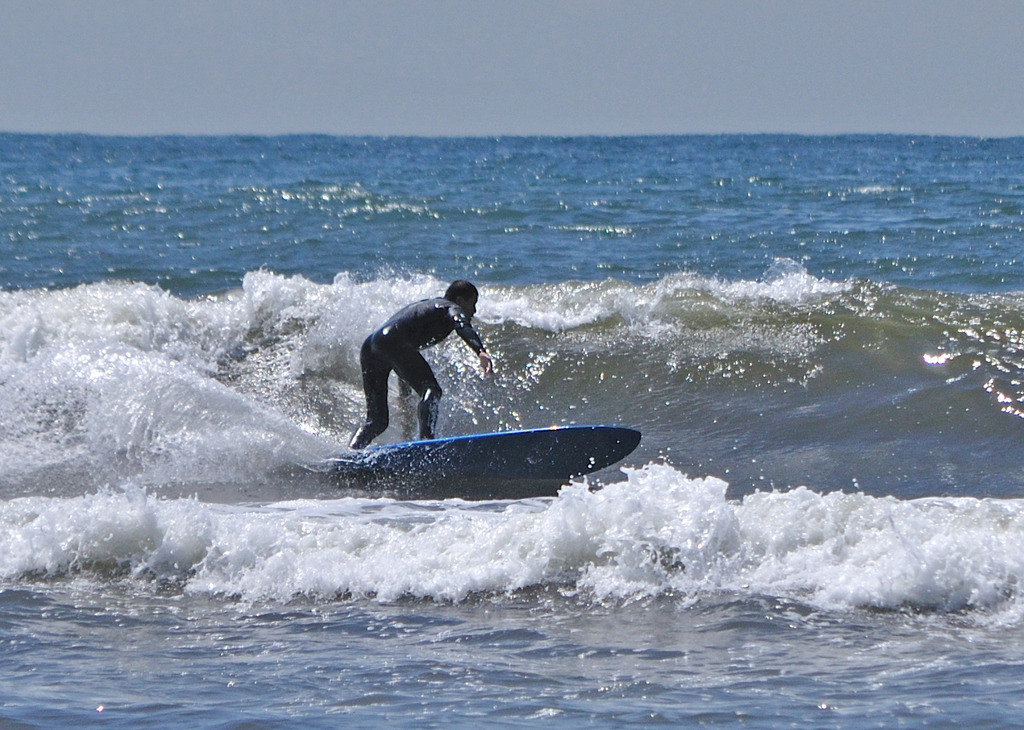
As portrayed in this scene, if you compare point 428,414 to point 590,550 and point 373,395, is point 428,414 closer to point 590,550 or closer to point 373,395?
point 373,395

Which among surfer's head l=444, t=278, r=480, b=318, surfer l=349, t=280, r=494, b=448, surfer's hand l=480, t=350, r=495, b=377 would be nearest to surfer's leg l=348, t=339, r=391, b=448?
surfer l=349, t=280, r=494, b=448

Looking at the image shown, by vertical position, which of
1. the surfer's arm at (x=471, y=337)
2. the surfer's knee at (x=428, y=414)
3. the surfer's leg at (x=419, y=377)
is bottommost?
the surfer's knee at (x=428, y=414)

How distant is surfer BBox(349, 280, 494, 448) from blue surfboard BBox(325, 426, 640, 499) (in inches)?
10.1

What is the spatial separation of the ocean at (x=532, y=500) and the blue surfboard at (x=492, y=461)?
215 millimetres

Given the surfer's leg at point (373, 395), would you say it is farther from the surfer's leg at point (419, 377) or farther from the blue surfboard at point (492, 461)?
the blue surfboard at point (492, 461)

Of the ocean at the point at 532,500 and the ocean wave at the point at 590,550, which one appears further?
the ocean wave at the point at 590,550

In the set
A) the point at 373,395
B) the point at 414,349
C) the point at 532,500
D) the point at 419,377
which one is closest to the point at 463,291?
the point at 414,349

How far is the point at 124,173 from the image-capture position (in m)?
25.6

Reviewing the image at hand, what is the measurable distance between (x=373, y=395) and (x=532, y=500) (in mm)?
1576

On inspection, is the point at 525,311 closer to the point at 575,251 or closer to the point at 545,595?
the point at 575,251

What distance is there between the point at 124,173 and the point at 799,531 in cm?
2295

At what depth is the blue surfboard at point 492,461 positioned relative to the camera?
7348 mm

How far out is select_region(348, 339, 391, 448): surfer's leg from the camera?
7.86 metres

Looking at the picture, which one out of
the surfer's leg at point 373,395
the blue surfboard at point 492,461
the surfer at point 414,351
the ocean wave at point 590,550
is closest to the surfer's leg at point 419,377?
the surfer at point 414,351
